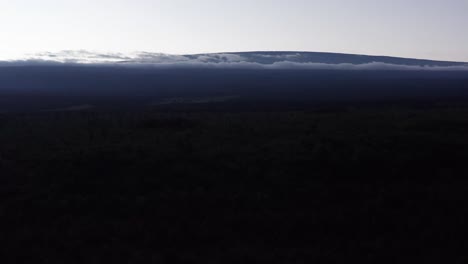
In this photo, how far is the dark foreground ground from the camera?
851 cm

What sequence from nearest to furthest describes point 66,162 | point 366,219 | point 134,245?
point 134,245 < point 366,219 < point 66,162

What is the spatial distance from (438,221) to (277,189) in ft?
11.6

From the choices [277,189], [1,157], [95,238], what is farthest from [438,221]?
[1,157]

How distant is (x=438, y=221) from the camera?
32.3 ft

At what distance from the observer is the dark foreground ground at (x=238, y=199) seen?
335 inches

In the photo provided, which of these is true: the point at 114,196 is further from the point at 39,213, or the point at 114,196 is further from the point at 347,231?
the point at 347,231

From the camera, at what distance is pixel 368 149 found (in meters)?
16.1

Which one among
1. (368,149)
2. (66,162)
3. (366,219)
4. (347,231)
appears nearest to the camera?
(347,231)

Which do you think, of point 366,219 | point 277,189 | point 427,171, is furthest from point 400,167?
point 366,219

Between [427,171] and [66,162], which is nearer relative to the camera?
[427,171]

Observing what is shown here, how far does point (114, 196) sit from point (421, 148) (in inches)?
358

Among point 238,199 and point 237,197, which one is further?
point 237,197

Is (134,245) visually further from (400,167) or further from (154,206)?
(400,167)

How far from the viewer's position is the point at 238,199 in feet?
37.5
